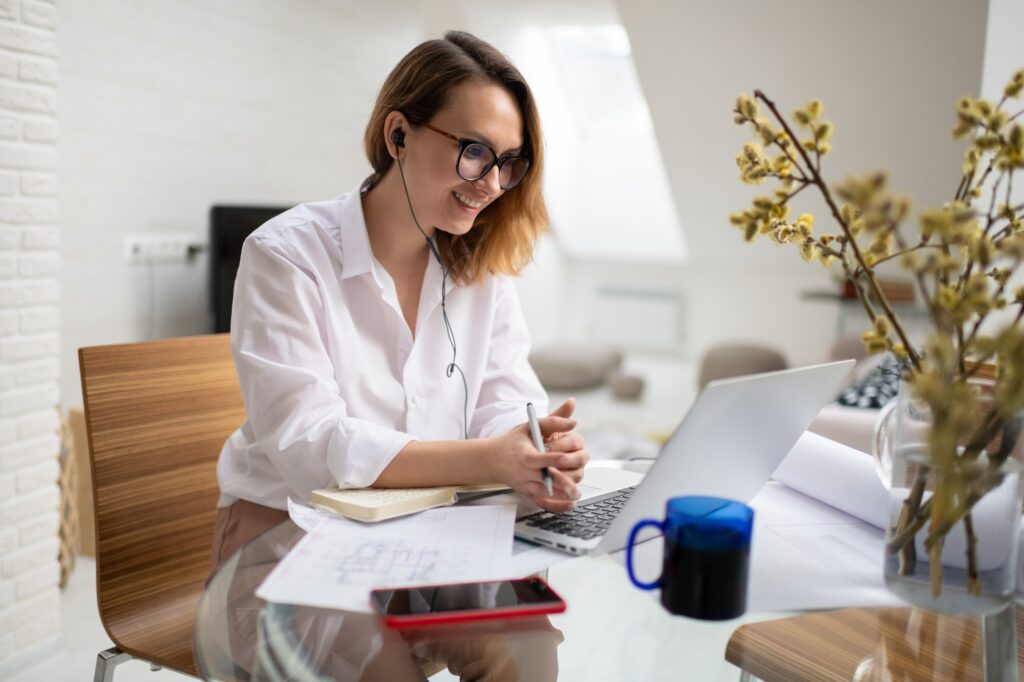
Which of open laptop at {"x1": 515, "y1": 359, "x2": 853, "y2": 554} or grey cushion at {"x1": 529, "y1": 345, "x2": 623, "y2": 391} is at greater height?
open laptop at {"x1": 515, "y1": 359, "x2": 853, "y2": 554}

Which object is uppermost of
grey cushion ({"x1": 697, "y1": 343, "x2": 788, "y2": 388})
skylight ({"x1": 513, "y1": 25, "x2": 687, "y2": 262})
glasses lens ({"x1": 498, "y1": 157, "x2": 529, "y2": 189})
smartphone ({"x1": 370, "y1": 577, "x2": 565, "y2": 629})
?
skylight ({"x1": 513, "y1": 25, "x2": 687, "y2": 262})

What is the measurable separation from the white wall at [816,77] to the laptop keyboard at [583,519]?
2499 millimetres

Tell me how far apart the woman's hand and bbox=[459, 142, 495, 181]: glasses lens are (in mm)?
404

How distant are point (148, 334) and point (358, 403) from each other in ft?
7.43

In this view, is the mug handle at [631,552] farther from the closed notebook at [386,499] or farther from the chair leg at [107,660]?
the chair leg at [107,660]

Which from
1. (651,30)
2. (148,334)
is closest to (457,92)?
(148,334)

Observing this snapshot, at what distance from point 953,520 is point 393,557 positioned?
1.62 feet

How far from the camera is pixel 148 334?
11.0 feet

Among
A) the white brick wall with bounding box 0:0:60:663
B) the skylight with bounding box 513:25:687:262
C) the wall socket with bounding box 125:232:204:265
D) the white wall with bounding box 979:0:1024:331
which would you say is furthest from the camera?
the skylight with bounding box 513:25:687:262

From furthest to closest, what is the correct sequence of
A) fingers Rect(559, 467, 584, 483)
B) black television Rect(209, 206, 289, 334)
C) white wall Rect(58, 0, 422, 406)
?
black television Rect(209, 206, 289, 334), white wall Rect(58, 0, 422, 406), fingers Rect(559, 467, 584, 483)

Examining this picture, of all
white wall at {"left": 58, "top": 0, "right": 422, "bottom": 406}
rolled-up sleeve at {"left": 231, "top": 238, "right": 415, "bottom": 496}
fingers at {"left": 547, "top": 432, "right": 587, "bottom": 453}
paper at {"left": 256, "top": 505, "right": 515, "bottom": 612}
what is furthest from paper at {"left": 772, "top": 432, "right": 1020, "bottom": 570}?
white wall at {"left": 58, "top": 0, "right": 422, "bottom": 406}

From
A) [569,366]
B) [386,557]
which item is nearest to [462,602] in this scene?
[386,557]

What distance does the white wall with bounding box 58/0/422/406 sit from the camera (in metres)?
3.00

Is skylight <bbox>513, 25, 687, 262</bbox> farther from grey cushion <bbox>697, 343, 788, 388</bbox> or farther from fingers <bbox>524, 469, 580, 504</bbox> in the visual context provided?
fingers <bbox>524, 469, 580, 504</bbox>
